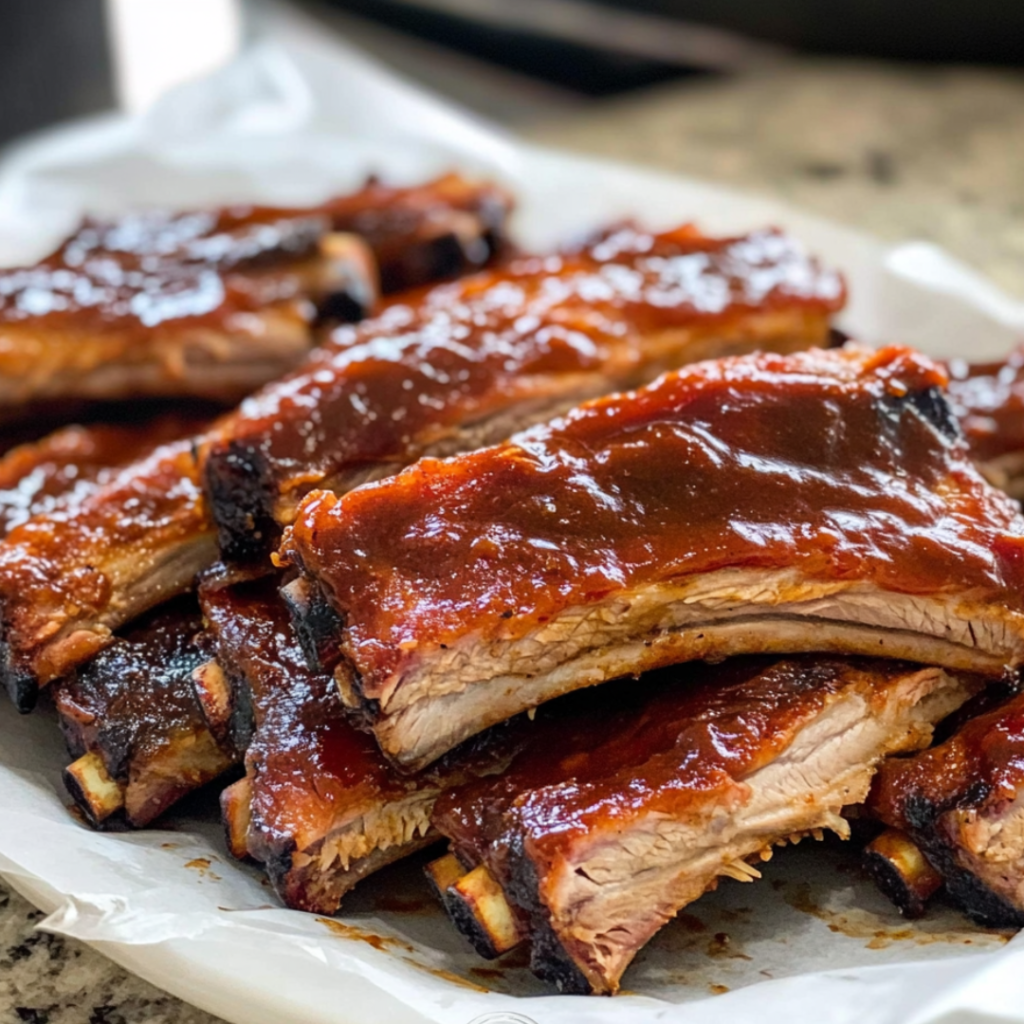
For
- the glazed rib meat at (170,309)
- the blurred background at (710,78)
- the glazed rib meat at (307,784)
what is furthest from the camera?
the blurred background at (710,78)

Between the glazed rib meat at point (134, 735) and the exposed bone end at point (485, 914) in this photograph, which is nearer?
the exposed bone end at point (485, 914)

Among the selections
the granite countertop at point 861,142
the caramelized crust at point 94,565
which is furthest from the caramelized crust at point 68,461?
the granite countertop at point 861,142

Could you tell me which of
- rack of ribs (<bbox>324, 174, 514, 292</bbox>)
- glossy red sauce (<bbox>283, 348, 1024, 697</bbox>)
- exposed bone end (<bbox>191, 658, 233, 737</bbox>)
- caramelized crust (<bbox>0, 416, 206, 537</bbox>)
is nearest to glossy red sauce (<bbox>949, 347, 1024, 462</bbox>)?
glossy red sauce (<bbox>283, 348, 1024, 697</bbox>)

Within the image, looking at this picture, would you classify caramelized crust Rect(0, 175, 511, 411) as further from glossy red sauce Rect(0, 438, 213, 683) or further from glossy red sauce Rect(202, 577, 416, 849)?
glossy red sauce Rect(202, 577, 416, 849)

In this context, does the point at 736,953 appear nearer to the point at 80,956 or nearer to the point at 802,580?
the point at 802,580

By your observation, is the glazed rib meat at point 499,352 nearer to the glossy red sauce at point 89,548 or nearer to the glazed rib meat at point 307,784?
the glossy red sauce at point 89,548

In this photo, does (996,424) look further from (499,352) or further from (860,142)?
(860,142)

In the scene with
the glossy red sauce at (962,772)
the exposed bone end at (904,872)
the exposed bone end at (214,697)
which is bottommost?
the exposed bone end at (904,872)

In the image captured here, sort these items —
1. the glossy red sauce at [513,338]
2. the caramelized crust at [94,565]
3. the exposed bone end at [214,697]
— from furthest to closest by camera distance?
the glossy red sauce at [513,338] < the caramelized crust at [94,565] < the exposed bone end at [214,697]
